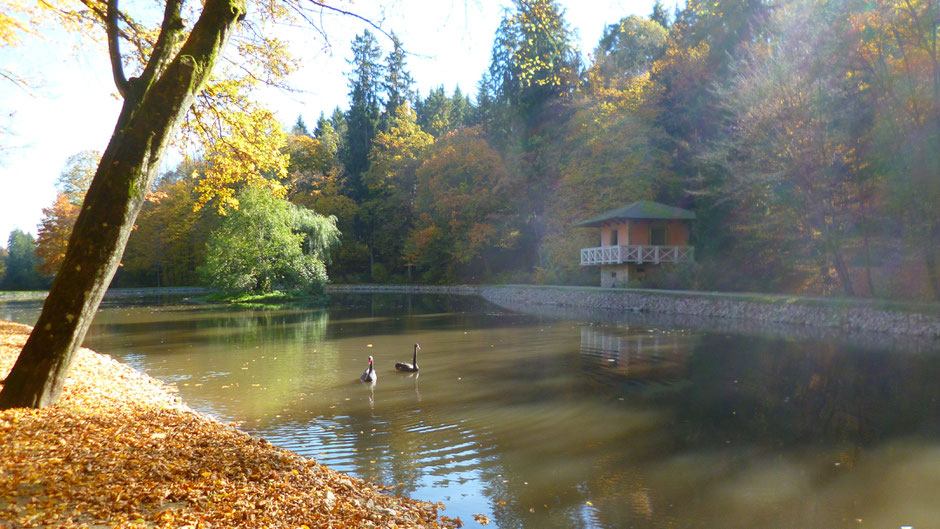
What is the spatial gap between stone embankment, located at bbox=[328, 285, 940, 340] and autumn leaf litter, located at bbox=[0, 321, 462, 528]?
15.5 m

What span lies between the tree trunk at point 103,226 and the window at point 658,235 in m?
26.7

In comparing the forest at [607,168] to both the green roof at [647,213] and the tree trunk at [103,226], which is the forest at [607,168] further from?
the tree trunk at [103,226]

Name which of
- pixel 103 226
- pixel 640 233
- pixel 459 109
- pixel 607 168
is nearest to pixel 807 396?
pixel 103 226

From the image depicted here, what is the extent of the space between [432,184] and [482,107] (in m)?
16.9

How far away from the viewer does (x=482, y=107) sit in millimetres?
56469

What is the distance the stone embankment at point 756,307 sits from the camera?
1535 centimetres

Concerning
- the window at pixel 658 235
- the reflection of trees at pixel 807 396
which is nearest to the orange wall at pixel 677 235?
the window at pixel 658 235

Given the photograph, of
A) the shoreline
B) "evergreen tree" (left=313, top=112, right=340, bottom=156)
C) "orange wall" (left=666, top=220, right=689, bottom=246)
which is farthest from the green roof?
"evergreen tree" (left=313, top=112, right=340, bottom=156)

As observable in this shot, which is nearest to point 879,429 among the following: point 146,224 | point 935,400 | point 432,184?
point 935,400

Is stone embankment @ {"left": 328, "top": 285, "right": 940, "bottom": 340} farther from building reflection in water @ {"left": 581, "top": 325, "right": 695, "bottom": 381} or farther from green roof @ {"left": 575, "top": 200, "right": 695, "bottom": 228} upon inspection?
building reflection in water @ {"left": 581, "top": 325, "right": 695, "bottom": 381}

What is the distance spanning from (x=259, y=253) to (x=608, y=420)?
27.7 m

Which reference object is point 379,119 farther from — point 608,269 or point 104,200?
point 104,200

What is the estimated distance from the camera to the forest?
16641mm

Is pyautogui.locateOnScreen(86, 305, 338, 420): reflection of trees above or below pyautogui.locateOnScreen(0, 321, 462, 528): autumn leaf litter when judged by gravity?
below
